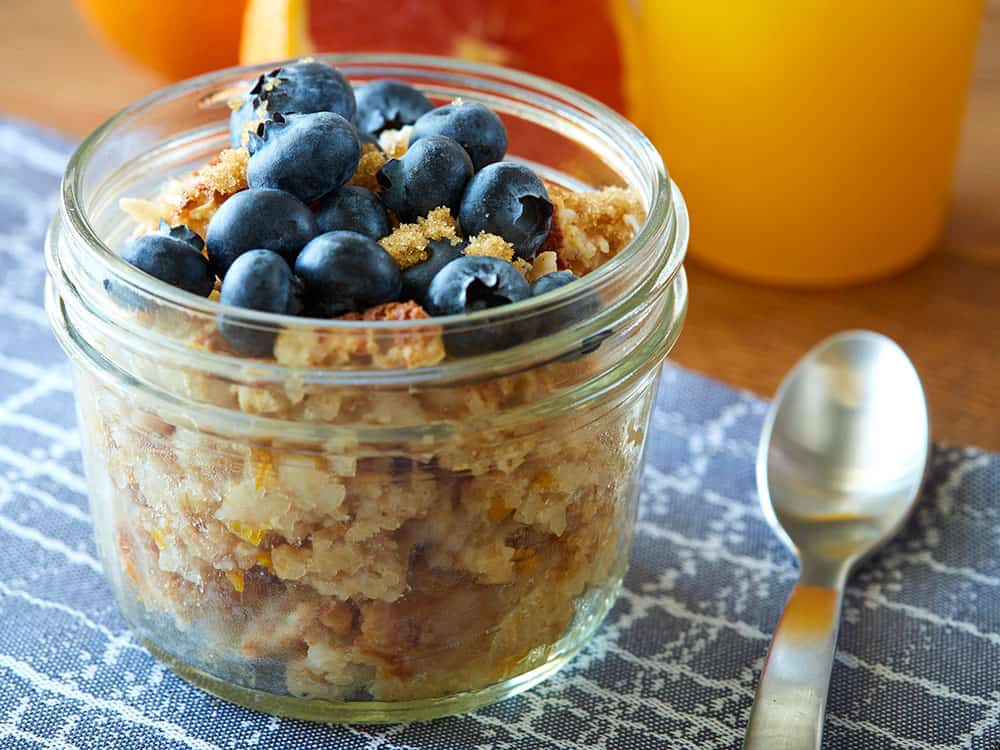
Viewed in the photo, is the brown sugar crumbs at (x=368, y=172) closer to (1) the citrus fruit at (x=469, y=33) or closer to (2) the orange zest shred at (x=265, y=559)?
(2) the orange zest shred at (x=265, y=559)

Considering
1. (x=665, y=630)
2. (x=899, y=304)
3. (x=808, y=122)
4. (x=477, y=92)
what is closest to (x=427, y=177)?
(x=477, y=92)

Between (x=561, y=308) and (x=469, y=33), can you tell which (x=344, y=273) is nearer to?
(x=561, y=308)

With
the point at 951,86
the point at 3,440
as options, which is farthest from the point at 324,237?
the point at 951,86

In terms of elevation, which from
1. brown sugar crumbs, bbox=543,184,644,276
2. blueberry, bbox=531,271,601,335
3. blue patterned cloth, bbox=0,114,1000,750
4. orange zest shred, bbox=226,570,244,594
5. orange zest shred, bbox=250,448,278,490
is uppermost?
blueberry, bbox=531,271,601,335

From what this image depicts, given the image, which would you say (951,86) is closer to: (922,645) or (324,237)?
(922,645)

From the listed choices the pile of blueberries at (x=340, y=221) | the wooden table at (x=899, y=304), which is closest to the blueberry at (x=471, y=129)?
the pile of blueberries at (x=340, y=221)

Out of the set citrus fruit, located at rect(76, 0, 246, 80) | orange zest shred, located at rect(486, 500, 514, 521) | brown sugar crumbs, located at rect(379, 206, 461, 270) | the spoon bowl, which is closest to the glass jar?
orange zest shred, located at rect(486, 500, 514, 521)

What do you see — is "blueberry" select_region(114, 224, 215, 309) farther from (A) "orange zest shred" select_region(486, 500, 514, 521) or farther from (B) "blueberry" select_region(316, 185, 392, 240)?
(A) "orange zest shred" select_region(486, 500, 514, 521)
